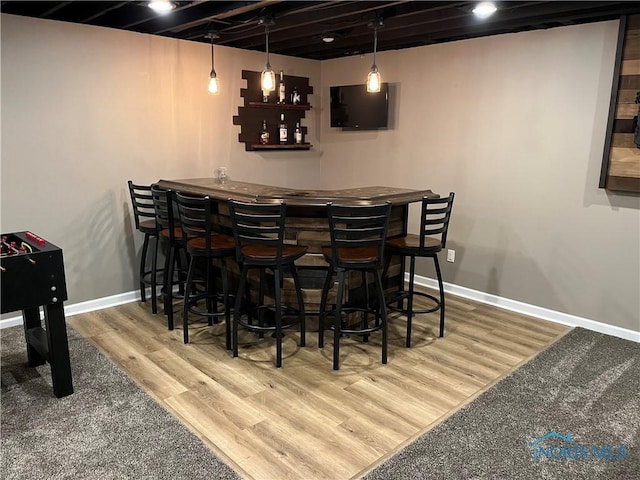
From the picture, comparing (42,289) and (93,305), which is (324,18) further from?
(93,305)

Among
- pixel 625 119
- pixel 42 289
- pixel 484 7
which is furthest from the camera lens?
pixel 625 119

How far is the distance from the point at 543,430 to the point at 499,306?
76.6 inches

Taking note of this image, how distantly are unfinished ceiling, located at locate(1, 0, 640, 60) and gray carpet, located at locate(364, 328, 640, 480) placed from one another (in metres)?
2.42

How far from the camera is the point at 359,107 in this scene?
5121mm

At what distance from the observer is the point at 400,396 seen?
9.34 feet

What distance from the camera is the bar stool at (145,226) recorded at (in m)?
3.97

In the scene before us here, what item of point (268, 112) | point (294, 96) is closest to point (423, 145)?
point (294, 96)

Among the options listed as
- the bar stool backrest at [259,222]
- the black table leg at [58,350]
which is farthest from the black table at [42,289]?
the bar stool backrest at [259,222]

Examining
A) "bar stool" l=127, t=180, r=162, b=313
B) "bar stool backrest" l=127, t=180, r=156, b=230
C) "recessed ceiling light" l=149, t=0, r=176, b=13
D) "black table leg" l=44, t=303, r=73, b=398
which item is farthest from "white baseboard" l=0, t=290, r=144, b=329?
"recessed ceiling light" l=149, t=0, r=176, b=13

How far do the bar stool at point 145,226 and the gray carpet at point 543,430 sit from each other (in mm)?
2566

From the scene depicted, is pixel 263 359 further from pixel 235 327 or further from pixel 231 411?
pixel 231 411

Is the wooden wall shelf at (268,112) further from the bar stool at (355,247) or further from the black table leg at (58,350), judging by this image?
the black table leg at (58,350)

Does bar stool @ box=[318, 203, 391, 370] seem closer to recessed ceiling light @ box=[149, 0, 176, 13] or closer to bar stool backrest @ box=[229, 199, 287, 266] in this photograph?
bar stool backrest @ box=[229, 199, 287, 266]

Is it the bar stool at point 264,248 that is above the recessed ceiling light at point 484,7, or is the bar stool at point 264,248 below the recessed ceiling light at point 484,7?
below
